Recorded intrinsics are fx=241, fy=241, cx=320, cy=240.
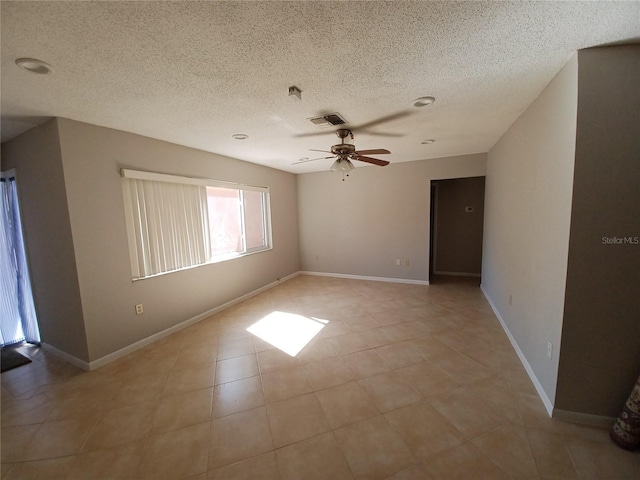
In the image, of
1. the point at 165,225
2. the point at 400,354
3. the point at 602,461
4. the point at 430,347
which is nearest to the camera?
the point at 602,461

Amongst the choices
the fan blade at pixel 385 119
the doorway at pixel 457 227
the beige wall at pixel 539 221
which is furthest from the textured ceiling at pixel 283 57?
the doorway at pixel 457 227

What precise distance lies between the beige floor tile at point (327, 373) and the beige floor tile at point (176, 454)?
2.90 feet

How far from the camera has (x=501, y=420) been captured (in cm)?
168

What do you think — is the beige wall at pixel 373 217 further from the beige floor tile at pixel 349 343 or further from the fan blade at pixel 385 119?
the beige floor tile at pixel 349 343

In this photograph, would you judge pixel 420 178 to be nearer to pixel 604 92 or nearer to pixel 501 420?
pixel 604 92

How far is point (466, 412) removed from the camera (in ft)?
5.77

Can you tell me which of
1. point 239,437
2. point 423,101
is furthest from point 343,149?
point 239,437

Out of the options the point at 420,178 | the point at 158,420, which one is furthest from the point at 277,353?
the point at 420,178

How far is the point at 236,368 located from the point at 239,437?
31.9 inches

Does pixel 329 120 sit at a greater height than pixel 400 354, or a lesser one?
greater

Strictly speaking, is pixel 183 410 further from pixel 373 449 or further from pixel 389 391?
pixel 389 391

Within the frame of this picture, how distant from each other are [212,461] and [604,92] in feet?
10.7

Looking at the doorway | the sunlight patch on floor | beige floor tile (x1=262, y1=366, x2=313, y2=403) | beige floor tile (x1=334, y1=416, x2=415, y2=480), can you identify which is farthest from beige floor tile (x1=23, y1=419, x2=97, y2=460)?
the doorway

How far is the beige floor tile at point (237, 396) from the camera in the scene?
187cm
